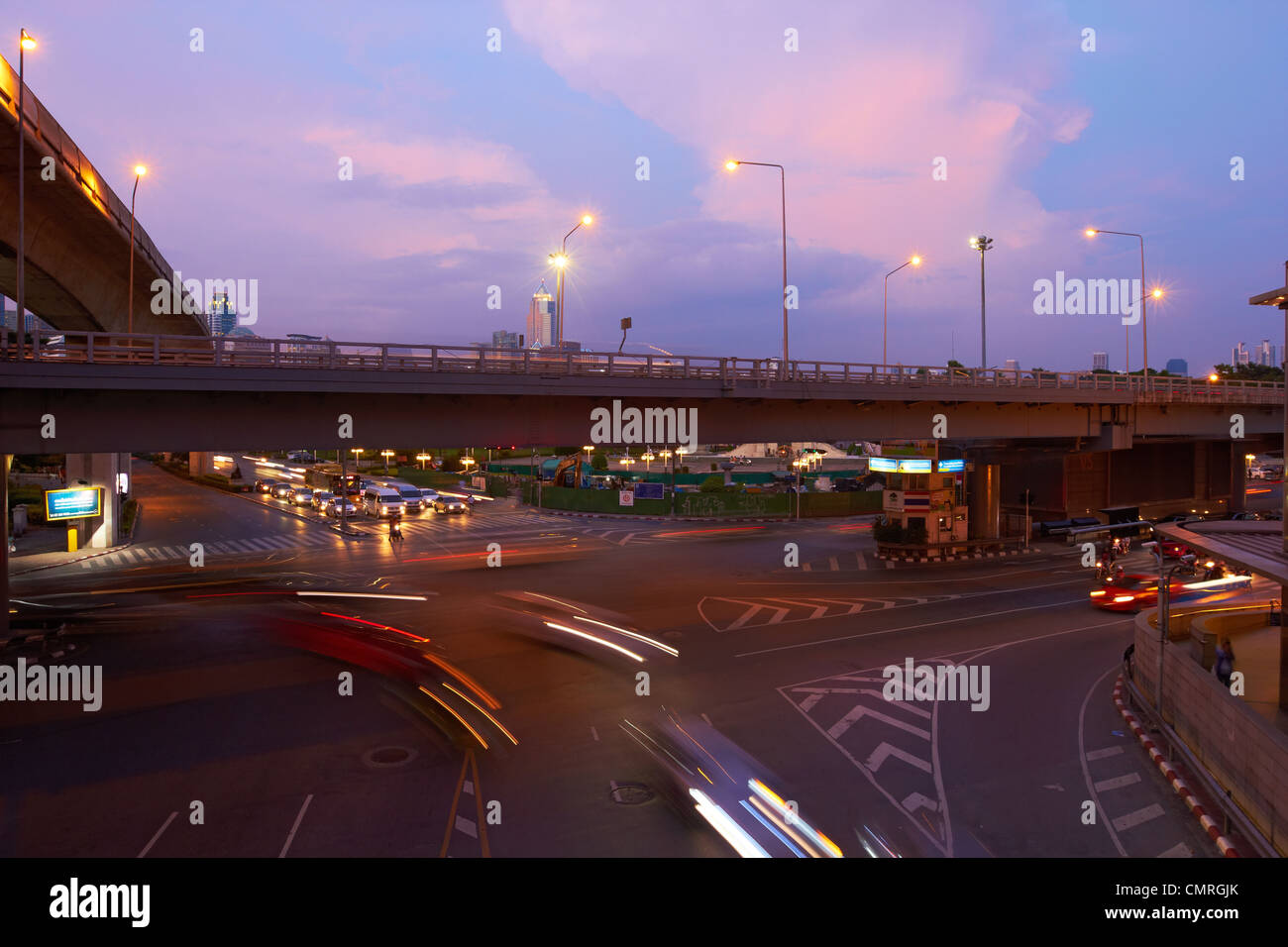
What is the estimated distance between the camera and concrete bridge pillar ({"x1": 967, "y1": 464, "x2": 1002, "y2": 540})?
125ft

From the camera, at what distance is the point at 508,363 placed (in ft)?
72.4

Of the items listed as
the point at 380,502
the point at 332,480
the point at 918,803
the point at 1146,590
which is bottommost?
the point at 918,803

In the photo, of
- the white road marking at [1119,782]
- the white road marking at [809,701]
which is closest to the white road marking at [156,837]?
the white road marking at [809,701]

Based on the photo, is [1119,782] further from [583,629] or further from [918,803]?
[583,629]

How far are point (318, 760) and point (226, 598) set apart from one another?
1663 cm

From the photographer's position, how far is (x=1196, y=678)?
12.3m

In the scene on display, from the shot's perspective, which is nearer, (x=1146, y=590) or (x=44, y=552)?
(x=1146, y=590)

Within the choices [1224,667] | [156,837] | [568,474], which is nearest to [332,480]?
[568,474]

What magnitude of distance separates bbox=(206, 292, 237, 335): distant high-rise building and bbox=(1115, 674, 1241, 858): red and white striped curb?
42.4 meters

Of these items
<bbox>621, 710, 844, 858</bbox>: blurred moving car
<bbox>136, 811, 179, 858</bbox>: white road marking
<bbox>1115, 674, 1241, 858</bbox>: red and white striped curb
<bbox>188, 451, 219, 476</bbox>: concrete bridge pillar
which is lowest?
<bbox>1115, 674, 1241, 858</bbox>: red and white striped curb

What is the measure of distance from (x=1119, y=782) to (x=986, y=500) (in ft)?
95.3

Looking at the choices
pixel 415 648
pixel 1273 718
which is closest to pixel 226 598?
pixel 415 648

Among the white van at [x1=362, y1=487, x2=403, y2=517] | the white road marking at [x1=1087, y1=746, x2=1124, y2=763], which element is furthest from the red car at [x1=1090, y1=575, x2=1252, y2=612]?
the white van at [x1=362, y1=487, x2=403, y2=517]

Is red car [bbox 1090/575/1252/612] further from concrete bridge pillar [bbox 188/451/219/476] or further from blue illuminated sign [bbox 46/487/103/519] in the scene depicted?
concrete bridge pillar [bbox 188/451/219/476]
